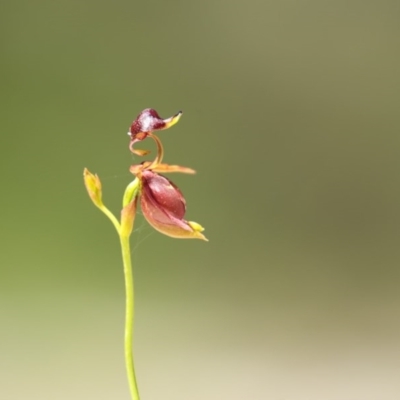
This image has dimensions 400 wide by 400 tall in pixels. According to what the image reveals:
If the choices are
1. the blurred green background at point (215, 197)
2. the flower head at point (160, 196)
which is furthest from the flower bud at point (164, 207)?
the blurred green background at point (215, 197)

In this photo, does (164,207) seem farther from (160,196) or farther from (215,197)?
(215,197)

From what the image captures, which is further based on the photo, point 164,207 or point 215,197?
point 215,197

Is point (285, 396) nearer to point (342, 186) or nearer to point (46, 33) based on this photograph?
point (342, 186)

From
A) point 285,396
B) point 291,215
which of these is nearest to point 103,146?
point 291,215

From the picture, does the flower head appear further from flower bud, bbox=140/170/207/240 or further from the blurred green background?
the blurred green background

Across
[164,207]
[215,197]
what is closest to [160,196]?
[164,207]

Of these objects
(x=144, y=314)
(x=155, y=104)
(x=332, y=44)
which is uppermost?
(x=332, y=44)

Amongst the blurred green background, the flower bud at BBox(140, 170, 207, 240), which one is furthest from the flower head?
the blurred green background

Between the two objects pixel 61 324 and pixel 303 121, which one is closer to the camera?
pixel 61 324
